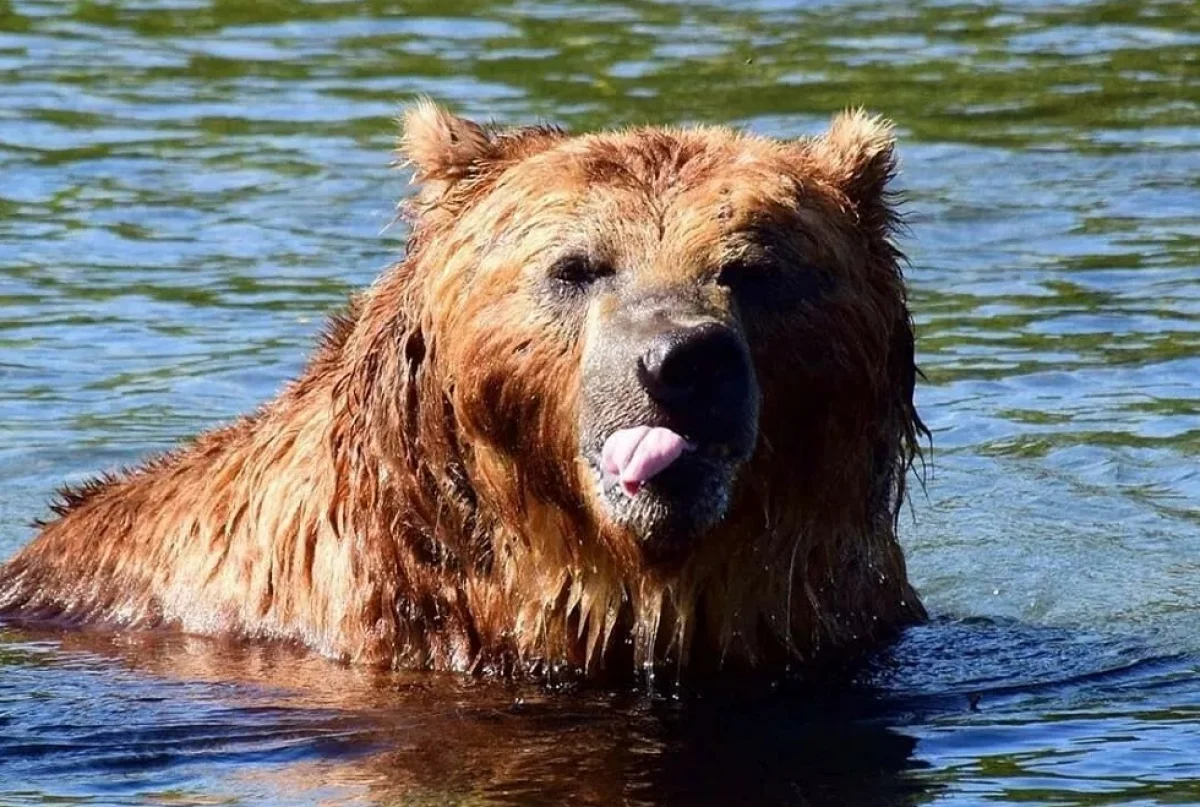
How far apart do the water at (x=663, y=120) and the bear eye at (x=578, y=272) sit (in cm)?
115

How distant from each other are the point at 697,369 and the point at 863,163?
3.95 feet

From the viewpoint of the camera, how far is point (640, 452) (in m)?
6.40

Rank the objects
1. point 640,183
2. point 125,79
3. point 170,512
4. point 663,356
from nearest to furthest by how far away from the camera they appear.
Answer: point 663,356 → point 640,183 → point 170,512 → point 125,79

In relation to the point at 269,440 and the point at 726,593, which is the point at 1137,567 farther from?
the point at 269,440

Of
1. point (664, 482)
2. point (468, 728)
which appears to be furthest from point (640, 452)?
point (468, 728)

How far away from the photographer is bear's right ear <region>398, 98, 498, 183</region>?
23.9 feet

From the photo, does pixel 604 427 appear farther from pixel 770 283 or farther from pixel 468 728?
pixel 468 728

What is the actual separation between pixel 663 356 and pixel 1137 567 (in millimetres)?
3233

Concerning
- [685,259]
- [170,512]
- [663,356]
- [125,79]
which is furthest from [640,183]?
[125,79]

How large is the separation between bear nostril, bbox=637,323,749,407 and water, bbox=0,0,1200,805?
980mm

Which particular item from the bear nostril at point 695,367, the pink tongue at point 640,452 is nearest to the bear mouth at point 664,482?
the pink tongue at point 640,452

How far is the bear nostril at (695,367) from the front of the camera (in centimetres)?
630

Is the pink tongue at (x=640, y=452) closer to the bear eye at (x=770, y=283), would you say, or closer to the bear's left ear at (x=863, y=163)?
the bear eye at (x=770, y=283)

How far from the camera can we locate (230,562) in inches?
305
